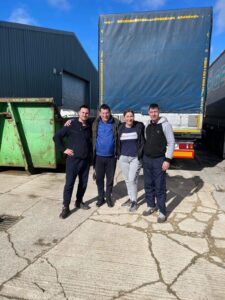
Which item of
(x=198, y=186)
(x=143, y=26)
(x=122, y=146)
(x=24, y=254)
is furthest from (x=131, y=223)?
(x=143, y=26)

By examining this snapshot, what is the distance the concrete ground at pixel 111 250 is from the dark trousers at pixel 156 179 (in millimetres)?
349

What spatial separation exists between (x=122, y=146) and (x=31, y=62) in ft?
39.7

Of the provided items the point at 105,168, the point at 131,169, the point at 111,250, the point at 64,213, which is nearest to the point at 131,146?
the point at 131,169

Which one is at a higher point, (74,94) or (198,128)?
(74,94)

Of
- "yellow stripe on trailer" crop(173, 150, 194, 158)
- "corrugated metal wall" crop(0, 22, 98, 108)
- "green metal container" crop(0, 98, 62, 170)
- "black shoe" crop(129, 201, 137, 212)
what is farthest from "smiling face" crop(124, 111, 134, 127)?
"corrugated metal wall" crop(0, 22, 98, 108)

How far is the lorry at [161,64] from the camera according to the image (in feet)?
19.6

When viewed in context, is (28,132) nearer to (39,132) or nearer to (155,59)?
(39,132)

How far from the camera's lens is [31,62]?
561 inches

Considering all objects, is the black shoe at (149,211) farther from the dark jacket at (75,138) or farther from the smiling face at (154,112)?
the smiling face at (154,112)

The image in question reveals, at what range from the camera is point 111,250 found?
10.2 ft

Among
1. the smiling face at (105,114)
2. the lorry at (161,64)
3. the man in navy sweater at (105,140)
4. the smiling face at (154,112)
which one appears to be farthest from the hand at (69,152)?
the lorry at (161,64)

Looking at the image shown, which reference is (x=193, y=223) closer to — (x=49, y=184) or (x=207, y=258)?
(x=207, y=258)

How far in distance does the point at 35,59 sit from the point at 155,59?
34.0 feet

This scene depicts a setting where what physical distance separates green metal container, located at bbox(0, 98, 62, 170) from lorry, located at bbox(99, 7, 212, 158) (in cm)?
154
